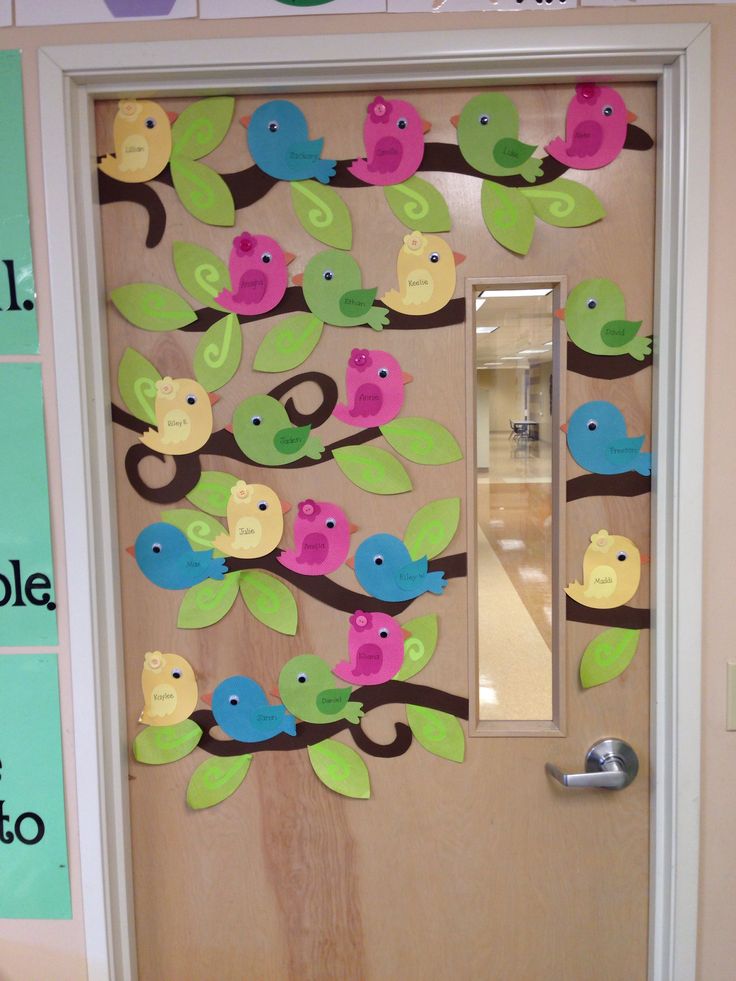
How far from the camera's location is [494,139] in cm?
103

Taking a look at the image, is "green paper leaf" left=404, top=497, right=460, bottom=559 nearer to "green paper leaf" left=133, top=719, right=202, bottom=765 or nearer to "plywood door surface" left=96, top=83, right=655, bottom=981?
"plywood door surface" left=96, top=83, right=655, bottom=981

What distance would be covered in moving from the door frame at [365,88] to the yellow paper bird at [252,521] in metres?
0.19

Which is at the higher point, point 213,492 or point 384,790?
point 213,492

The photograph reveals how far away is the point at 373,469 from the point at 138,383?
41 cm

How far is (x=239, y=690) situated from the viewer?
3.66 feet

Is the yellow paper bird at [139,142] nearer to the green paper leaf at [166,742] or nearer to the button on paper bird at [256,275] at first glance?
the button on paper bird at [256,275]

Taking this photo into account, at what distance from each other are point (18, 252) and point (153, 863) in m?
1.03

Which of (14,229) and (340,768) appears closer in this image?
(14,229)

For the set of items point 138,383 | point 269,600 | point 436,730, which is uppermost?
point 138,383

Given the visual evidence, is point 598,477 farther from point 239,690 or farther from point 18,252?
point 18,252

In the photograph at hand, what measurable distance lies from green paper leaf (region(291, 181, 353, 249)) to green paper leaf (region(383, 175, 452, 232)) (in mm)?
78

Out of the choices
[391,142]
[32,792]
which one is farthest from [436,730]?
[391,142]

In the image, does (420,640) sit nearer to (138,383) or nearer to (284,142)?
(138,383)

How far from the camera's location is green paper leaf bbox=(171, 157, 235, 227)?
105 centimetres
